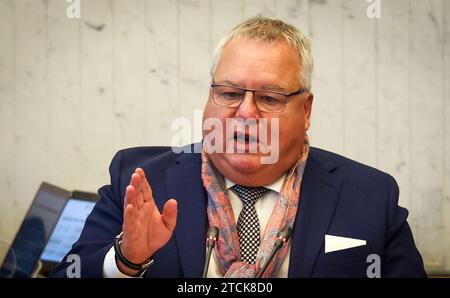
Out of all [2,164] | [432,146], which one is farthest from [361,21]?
[2,164]

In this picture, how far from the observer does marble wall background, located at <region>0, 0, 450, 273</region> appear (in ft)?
5.33

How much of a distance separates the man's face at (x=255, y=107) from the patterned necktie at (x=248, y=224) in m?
0.02

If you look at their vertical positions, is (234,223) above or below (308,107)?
below

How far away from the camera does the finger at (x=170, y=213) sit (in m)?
1.27

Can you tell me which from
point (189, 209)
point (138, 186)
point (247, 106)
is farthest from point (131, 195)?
point (247, 106)

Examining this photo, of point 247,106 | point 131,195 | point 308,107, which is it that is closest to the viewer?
point 131,195

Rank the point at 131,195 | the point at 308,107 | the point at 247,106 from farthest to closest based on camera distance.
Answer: the point at 308,107 → the point at 247,106 → the point at 131,195

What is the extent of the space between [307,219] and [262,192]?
0.13 meters

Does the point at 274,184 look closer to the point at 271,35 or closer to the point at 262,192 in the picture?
the point at 262,192

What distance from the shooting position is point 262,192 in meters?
1.56

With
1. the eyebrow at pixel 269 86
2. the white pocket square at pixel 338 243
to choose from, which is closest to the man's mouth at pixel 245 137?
the eyebrow at pixel 269 86

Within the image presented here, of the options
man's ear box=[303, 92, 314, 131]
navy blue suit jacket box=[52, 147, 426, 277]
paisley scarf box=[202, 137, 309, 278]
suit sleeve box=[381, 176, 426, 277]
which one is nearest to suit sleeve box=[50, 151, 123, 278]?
navy blue suit jacket box=[52, 147, 426, 277]

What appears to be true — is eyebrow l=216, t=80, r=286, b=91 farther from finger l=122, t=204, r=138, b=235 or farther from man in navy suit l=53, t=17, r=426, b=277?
finger l=122, t=204, r=138, b=235

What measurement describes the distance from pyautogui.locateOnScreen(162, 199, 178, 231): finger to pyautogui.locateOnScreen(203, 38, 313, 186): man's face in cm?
29
